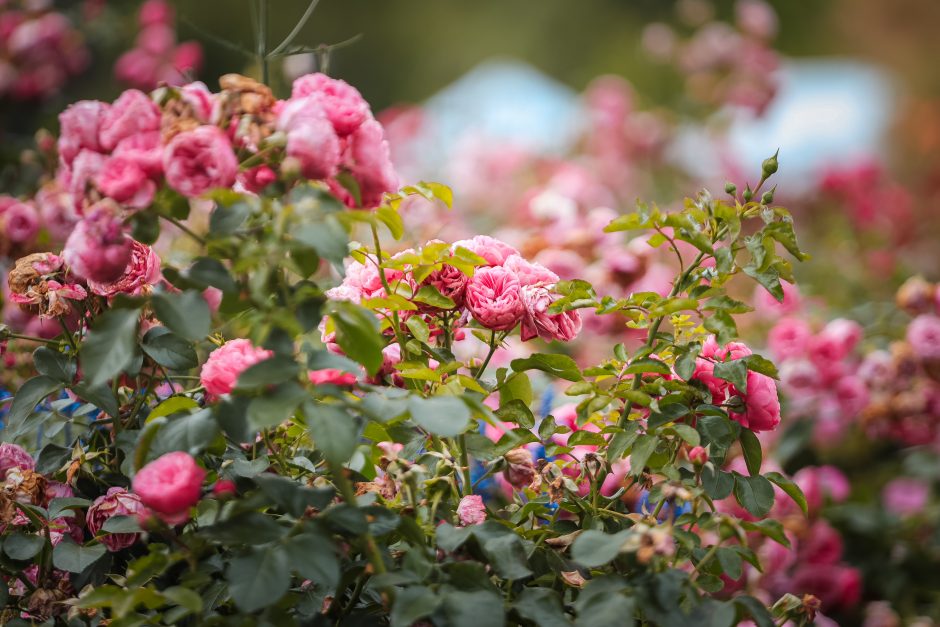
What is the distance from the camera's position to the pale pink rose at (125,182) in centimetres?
64

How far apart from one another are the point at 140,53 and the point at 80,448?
212cm

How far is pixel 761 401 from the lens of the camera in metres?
0.82

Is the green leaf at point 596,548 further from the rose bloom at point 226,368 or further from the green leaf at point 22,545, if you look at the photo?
the green leaf at point 22,545

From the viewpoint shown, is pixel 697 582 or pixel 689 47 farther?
pixel 689 47

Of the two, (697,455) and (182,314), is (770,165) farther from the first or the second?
(182,314)

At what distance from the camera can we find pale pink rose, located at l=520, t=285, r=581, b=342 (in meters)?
0.84

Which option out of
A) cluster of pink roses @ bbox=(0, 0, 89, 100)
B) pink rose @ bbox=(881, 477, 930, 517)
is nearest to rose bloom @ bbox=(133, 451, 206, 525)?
pink rose @ bbox=(881, 477, 930, 517)

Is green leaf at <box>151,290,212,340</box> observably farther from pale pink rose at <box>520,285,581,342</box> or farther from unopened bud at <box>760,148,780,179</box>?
unopened bud at <box>760,148,780,179</box>

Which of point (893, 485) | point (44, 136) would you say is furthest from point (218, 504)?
point (893, 485)

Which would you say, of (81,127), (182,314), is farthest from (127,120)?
(182,314)

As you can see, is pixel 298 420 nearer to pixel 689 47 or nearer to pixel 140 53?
pixel 140 53

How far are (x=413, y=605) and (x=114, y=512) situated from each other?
333 mm

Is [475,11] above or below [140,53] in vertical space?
below

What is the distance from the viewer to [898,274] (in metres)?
2.00
